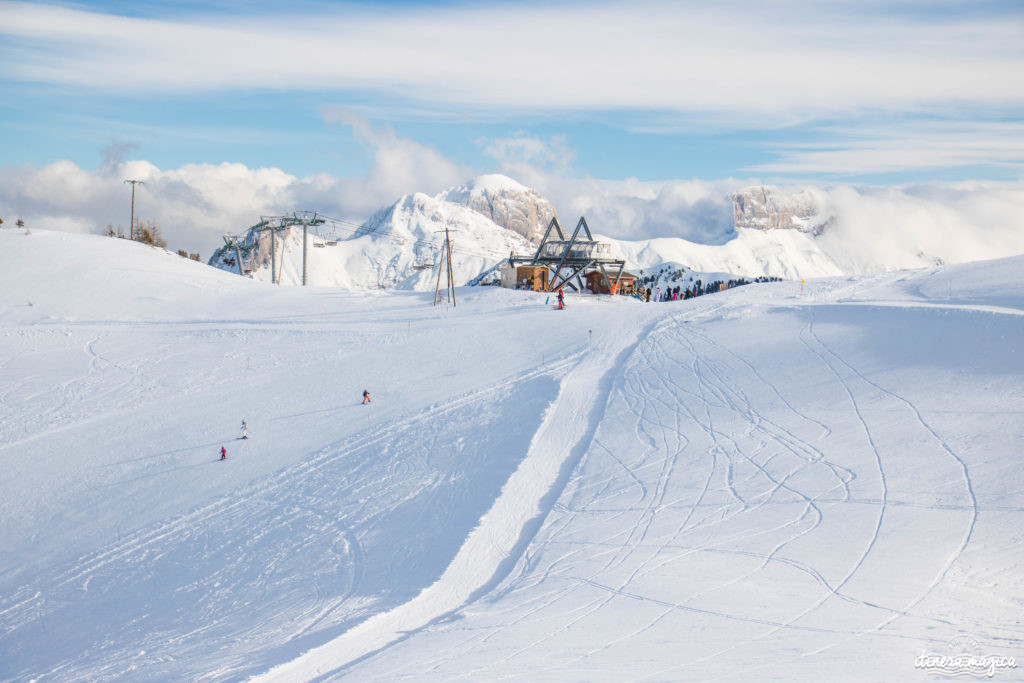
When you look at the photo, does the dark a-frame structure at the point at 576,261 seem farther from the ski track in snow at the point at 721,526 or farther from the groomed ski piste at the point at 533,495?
the ski track in snow at the point at 721,526

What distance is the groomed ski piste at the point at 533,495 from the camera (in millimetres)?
13664

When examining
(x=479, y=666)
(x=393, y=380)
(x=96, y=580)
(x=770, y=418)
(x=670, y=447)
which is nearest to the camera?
(x=479, y=666)

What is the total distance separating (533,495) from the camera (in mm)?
21453

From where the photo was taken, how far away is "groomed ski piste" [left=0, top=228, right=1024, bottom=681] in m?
13.7

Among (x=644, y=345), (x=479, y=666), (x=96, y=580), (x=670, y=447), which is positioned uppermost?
(x=644, y=345)

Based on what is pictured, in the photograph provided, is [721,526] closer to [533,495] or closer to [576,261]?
[533,495]

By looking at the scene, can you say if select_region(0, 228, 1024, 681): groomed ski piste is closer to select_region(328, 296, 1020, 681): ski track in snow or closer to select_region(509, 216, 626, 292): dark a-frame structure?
select_region(328, 296, 1020, 681): ski track in snow

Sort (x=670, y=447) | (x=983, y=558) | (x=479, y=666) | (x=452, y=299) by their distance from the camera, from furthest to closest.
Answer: (x=452, y=299), (x=670, y=447), (x=983, y=558), (x=479, y=666)

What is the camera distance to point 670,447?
2389 cm

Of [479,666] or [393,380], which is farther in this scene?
[393,380]

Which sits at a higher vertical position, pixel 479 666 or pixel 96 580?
pixel 479 666

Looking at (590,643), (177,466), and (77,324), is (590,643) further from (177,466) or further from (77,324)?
(77,324)

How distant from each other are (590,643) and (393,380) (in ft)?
73.2

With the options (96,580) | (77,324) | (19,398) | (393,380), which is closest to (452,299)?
(393,380)
